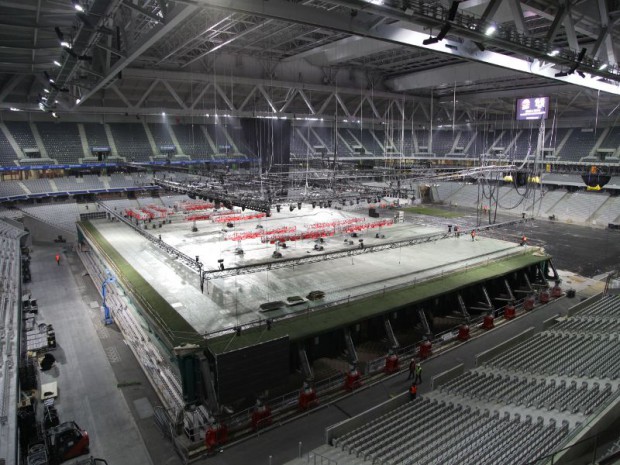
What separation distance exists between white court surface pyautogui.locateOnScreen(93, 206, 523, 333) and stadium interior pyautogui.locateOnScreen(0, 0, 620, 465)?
0.13m

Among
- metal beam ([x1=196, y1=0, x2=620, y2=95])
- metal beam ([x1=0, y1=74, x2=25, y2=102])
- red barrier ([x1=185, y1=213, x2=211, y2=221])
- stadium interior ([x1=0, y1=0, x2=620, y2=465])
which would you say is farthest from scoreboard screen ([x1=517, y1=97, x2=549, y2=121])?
metal beam ([x1=0, y1=74, x2=25, y2=102])

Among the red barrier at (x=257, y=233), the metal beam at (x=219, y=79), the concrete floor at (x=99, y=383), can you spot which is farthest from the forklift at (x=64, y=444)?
the metal beam at (x=219, y=79)

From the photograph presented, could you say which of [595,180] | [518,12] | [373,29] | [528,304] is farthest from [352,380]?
[595,180]

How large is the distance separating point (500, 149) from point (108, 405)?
140 ft

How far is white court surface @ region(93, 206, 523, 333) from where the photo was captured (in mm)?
12641

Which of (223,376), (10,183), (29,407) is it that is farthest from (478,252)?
(10,183)

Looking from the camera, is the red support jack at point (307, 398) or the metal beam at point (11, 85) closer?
the red support jack at point (307, 398)

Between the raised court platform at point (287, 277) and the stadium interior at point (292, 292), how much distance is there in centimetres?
11

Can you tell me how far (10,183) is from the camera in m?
29.0

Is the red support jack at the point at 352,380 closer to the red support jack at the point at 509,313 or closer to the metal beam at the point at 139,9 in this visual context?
the red support jack at the point at 509,313

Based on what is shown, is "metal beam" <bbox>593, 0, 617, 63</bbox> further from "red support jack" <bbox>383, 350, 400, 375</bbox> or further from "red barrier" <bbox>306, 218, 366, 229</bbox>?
"red barrier" <bbox>306, 218, 366, 229</bbox>

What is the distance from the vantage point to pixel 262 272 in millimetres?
15969

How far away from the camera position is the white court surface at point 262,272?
12.6 m

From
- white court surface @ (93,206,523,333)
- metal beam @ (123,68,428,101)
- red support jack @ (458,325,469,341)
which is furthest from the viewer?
metal beam @ (123,68,428,101)
